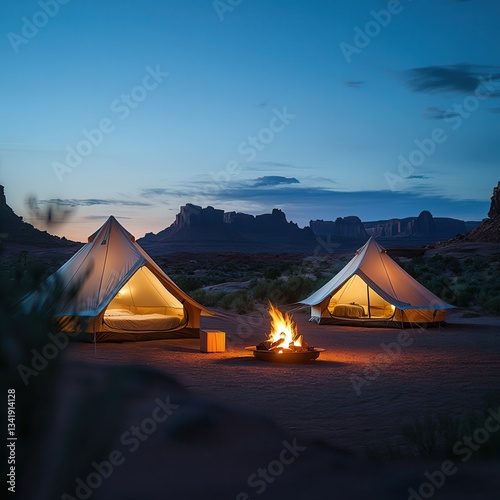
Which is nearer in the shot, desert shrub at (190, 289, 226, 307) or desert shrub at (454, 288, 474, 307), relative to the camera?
desert shrub at (454, 288, 474, 307)

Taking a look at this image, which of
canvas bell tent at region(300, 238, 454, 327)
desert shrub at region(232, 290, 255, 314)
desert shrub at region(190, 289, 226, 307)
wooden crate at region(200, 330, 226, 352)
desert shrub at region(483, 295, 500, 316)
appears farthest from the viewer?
desert shrub at region(190, 289, 226, 307)

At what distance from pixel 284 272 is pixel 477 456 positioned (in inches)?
1091

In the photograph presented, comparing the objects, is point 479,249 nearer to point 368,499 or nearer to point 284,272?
point 284,272

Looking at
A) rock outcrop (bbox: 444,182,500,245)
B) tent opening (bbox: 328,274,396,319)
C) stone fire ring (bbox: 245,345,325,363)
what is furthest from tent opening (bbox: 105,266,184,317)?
rock outcrop (bbox: 444,182,500,245)

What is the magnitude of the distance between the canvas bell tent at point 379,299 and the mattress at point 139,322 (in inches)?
176

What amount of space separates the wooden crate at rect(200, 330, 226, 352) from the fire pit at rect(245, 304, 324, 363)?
0.76 meters

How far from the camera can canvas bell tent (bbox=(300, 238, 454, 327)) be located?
14906 mm

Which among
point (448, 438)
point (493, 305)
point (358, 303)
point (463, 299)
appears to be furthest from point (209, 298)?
point (448, 438)

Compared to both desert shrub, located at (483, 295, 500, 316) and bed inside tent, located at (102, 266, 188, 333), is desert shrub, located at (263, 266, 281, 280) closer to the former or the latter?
desert shrub, located at (483, 295, 500, 316)

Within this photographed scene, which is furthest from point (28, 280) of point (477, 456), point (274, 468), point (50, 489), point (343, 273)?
point (343, 273)

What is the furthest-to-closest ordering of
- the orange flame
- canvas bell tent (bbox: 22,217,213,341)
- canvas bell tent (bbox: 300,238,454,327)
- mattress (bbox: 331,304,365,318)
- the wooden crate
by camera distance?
mattress (bbox: 331,304,365,318)
canvas bell tent (bbox: 300,238,454,327)
canvas bell tent (bbox: 22,217,213,341)
the wooden crate
the orange flame

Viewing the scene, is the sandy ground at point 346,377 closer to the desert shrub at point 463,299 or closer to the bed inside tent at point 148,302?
the bed inside tent at point 148,302

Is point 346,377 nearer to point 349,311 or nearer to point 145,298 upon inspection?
point 145,298

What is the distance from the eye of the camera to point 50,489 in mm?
3271
